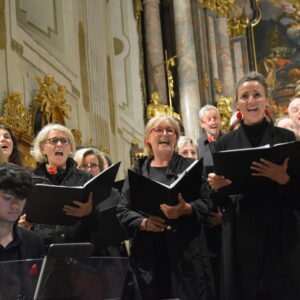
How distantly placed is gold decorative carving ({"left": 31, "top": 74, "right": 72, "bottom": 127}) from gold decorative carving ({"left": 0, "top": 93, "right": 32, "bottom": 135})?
538 millimetres

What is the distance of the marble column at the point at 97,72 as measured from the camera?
10859mm

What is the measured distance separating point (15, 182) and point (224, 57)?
14.8m

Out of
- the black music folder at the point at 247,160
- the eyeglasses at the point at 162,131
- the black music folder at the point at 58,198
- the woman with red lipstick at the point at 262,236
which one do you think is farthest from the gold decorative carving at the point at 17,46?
the black music folder at the point at 247,160

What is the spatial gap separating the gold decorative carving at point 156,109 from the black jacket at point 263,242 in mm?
11235

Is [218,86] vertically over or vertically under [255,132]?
over

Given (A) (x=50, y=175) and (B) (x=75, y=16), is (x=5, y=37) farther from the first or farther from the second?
(A) (x=50, y=175)

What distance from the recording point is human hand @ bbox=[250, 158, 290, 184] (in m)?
3.67

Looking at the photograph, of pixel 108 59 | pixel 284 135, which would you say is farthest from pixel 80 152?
pixel 108 59

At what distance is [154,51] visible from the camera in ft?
52.3

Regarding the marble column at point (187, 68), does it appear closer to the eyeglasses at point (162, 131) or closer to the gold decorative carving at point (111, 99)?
the gold decorative carving at point (111, 99)

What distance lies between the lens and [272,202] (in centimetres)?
379

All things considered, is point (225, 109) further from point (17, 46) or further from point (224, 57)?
point (17, 46)

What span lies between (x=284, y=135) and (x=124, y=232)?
1465 millimetres

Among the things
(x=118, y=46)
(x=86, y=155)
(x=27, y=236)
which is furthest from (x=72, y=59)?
(x=27, y=236)
